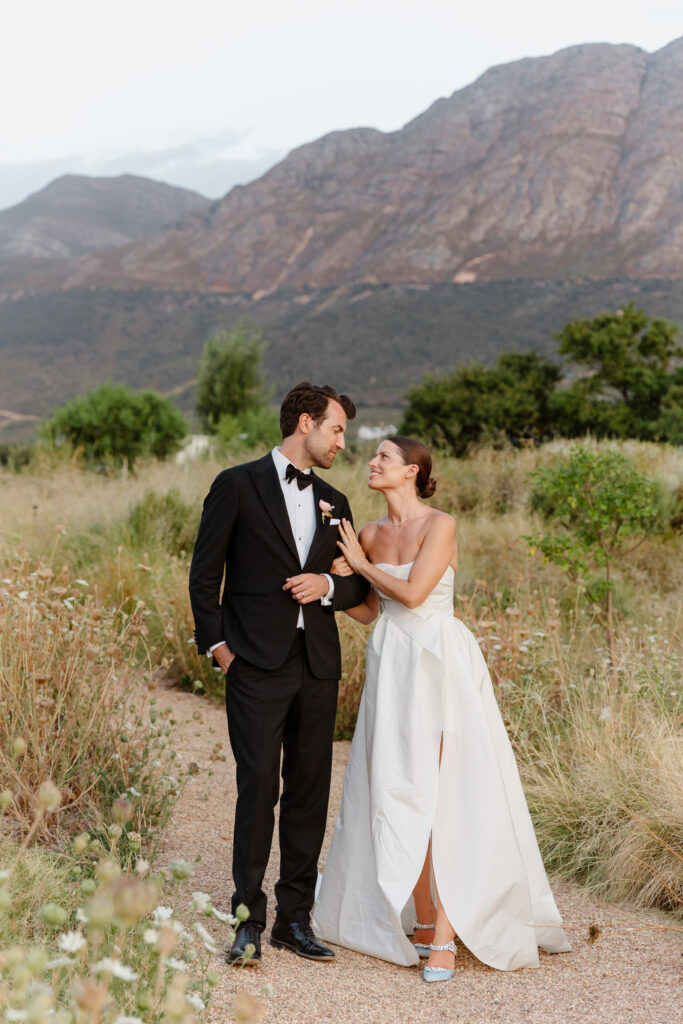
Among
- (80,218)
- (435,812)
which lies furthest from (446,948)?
(80,218)

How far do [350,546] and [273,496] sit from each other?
1.10 feet

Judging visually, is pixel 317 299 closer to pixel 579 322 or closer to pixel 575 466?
pixel 579 322

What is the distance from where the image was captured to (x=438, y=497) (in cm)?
1234

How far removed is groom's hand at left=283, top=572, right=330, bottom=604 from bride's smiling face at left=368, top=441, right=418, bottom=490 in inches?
17.4

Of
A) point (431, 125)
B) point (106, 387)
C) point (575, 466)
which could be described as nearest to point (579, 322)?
point (106, 387)

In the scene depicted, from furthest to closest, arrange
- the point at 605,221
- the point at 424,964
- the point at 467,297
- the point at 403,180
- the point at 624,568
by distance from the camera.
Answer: the point at 403,180 → the point at 605,221 → the point at 467,297 → the point at 624,568 → the point at 424,964

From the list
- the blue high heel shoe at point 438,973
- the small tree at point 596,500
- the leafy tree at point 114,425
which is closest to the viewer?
the blue high heel shoe at point 438,973

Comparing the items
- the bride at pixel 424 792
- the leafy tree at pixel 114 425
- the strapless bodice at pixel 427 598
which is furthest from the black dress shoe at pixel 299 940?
the leafy tree at pixel 114 425

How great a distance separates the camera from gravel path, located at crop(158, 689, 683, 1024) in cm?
311

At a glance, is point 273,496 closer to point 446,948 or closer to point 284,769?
point 284,769

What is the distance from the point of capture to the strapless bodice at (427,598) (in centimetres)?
361

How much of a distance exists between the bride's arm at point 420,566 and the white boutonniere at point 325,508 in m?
0.11

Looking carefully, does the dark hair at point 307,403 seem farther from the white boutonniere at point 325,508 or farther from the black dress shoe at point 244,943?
the black dress shoe at point 244,943

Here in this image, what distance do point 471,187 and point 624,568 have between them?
99113mm
